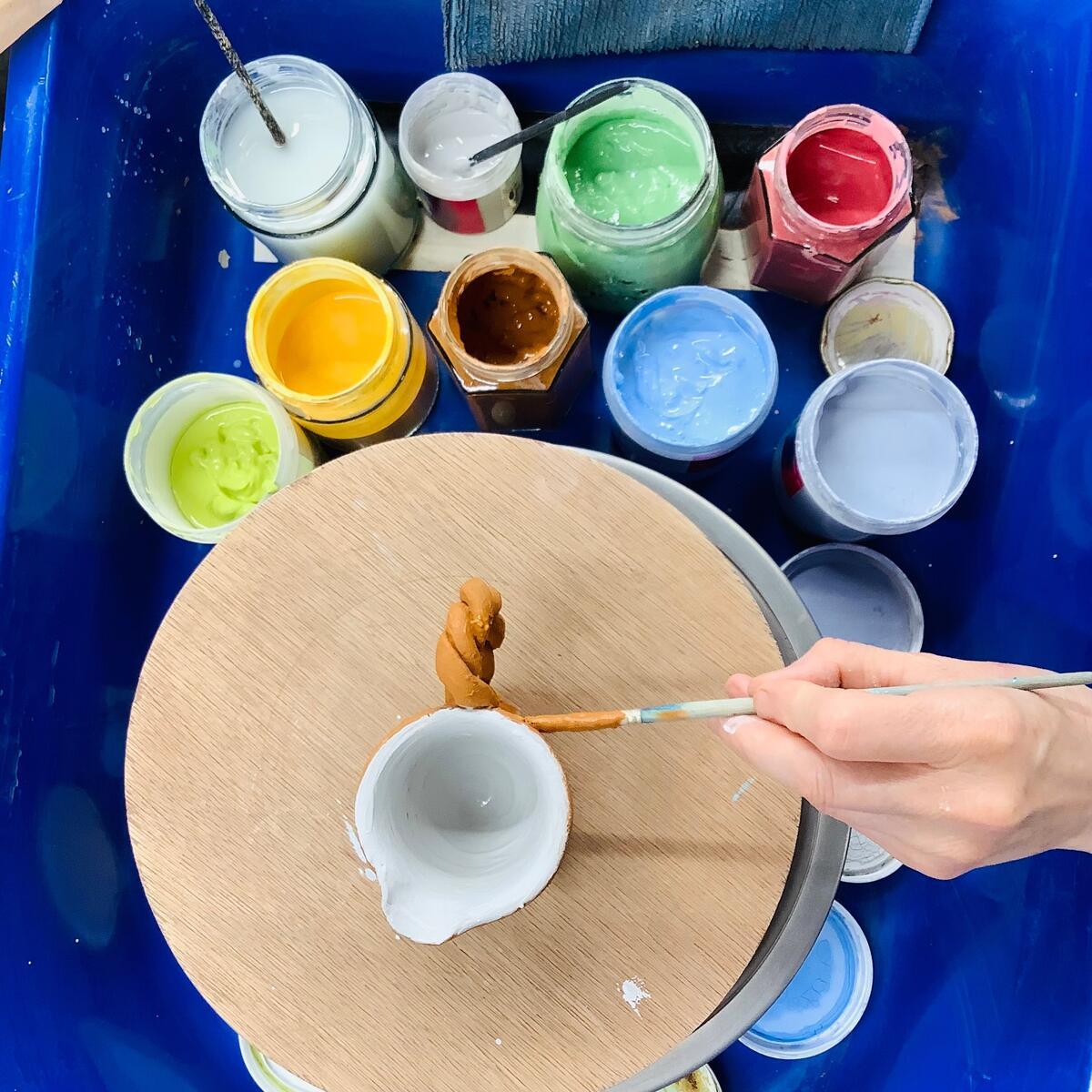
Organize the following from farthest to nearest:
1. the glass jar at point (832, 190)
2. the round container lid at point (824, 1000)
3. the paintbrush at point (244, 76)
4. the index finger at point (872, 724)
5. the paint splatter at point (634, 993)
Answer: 1. the round container lid at point (824, 1000)
2. the glass jar at point (832, 190)
3. the paintbrush at point (244, 76)
4. the paint splatter at point (634, 993)
5. the index finger at point (872, 724)

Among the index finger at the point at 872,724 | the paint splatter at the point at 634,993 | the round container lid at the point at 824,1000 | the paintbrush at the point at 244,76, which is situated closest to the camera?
the index finger at the point at 872,724

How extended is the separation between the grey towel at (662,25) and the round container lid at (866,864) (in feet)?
3.22

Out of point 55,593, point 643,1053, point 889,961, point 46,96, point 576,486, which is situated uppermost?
point 46,96

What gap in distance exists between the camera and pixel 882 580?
1.15m

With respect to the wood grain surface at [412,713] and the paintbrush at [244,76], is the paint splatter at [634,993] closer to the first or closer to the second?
the wood grain surface at [412,713]

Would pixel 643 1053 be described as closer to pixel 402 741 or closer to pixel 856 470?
pixel 402 741

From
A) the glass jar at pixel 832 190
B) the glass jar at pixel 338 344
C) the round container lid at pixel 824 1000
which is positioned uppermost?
the glass jar at pixel 832 190

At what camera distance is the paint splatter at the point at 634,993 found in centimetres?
72

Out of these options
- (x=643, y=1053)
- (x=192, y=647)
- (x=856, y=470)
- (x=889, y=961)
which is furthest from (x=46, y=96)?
(x=889, y=961)

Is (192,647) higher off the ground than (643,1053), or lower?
higher

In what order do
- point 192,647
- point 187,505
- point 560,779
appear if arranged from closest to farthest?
1. point 560,779
2. point 192,647
3. point 187,505

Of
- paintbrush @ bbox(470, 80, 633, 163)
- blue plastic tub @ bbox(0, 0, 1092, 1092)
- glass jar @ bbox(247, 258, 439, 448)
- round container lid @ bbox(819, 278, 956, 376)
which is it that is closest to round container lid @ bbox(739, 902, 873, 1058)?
blue plastic tub @ bbox(0, 0, 1092, 1092)

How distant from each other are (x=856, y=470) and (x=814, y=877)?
47 cm

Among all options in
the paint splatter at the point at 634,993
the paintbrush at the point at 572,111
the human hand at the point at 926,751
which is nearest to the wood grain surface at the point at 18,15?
the paintbrush at the point at 572,111
